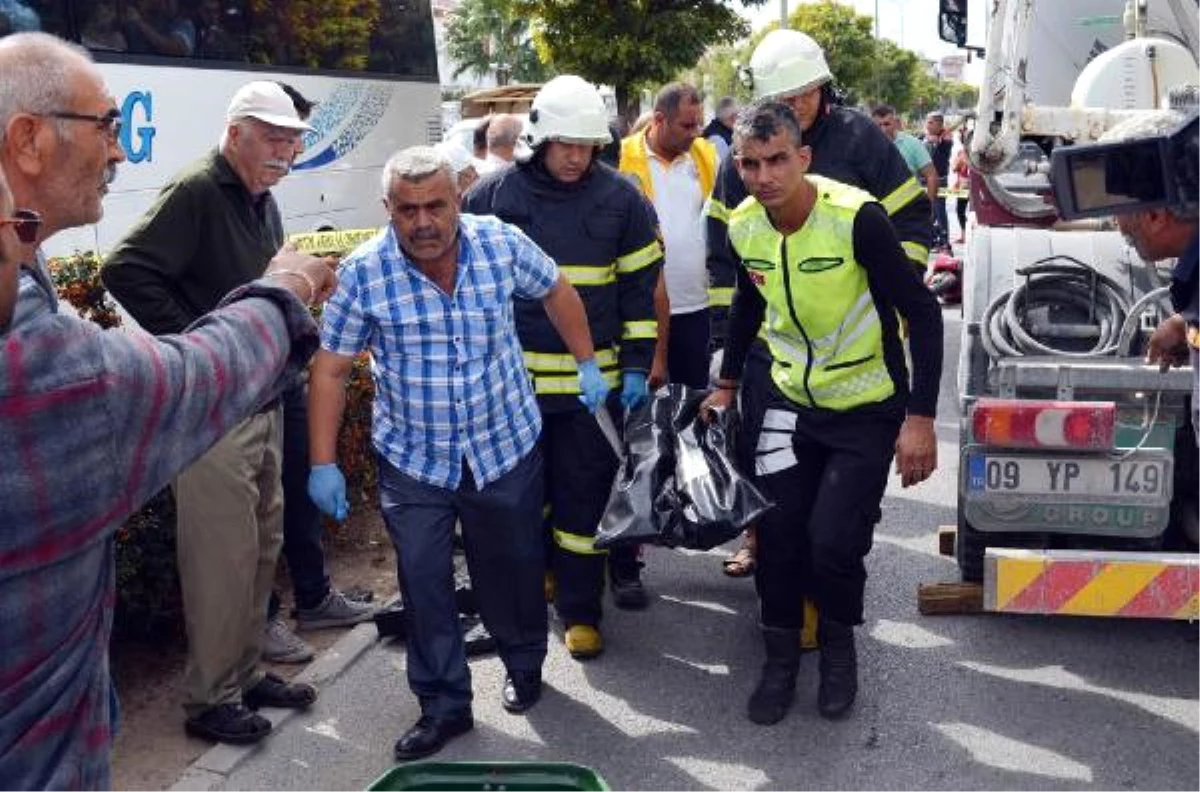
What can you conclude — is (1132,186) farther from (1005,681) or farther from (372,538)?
(372,538)

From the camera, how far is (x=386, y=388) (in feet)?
12.3

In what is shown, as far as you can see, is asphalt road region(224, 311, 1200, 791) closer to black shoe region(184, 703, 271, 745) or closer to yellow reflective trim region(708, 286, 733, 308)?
black shoe region(184, 703, 271, 745)

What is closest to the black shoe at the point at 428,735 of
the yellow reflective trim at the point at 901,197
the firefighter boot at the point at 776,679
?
the firefighter boot at the point at 776,679

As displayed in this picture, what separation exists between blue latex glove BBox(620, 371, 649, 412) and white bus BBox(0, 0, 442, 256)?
328 centimetres

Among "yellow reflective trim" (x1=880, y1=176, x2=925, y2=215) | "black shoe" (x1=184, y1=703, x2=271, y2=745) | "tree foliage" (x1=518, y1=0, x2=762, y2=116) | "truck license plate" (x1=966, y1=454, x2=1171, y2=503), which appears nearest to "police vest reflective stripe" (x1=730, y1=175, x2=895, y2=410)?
"truck license plate" (x1=966, y1=454, x2=1171, y2=503)

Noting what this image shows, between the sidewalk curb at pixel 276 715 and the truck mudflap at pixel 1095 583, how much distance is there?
2138 mm

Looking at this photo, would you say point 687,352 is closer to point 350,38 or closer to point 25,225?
point 25,225

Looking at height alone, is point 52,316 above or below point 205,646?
above

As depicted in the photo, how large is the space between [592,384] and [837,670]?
3.87 ft

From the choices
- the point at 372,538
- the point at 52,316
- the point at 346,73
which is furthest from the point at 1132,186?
the point at 346,73

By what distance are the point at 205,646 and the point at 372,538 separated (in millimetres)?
1964

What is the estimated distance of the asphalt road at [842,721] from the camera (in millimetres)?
3604

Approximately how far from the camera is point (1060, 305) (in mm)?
4391

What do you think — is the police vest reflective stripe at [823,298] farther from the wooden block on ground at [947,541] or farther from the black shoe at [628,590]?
the wooden block on ground at [947,541]
